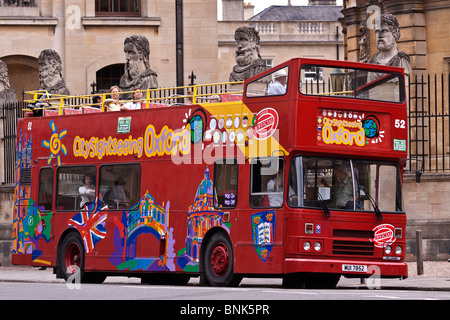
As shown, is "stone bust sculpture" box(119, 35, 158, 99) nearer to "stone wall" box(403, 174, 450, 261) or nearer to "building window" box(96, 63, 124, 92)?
"stone wall" box(403, 174, 450, 261)

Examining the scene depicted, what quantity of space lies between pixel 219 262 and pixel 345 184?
2441 millimetres

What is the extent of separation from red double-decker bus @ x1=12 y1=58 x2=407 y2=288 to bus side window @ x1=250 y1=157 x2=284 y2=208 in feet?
0.07

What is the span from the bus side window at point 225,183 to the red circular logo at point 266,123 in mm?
728

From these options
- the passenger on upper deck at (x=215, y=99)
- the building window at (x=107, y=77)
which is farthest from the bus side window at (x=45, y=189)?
the building window at (x=107, y=77)

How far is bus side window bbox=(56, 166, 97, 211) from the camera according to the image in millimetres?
23078

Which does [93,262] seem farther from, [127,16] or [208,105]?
[127,16]

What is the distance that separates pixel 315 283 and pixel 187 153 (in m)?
3.02

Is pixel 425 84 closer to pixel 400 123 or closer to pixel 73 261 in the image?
pixel 400 123

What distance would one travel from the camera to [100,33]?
1619 inches

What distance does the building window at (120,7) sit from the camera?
41.5 meters

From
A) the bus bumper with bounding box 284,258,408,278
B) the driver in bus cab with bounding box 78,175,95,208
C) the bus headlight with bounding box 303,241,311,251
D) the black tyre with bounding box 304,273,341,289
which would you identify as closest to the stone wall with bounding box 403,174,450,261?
the black tyre with bounding box 304,273,341,289

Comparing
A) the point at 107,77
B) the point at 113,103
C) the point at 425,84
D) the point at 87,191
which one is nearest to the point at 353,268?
the point at 87,191

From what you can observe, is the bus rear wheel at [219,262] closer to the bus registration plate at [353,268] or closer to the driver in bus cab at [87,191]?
the bus registration plate at [353,268]
